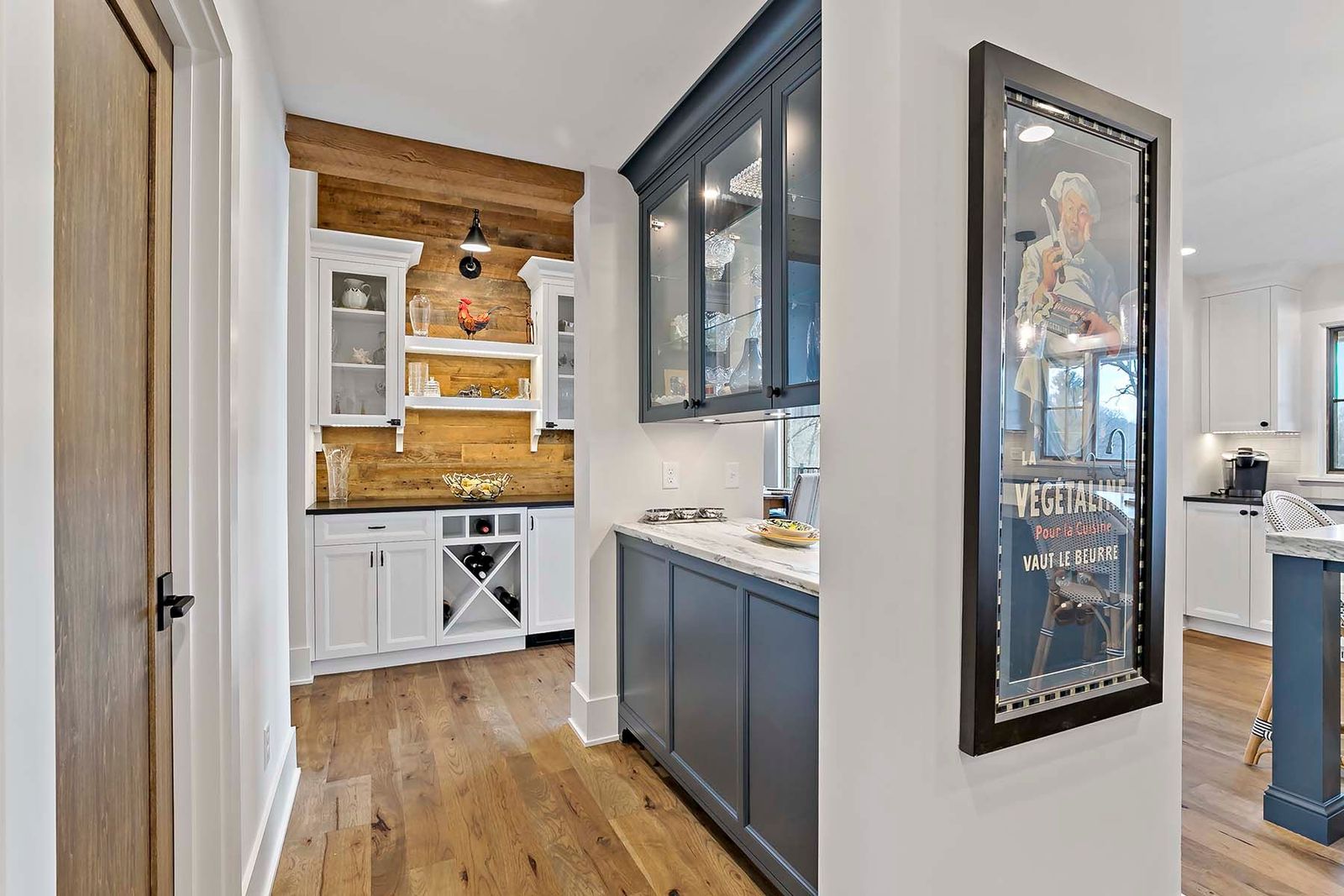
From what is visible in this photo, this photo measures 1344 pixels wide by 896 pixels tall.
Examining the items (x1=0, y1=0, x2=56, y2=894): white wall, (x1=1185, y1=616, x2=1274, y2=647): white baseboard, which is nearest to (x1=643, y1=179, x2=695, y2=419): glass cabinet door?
(x1=0, y1=0, x2=56, y2=894): white wall

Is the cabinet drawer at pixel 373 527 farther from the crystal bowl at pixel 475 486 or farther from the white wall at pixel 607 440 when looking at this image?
the white wall at pixel 607 440

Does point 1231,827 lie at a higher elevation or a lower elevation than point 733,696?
lower

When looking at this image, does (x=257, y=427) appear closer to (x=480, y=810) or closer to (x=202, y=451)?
(x=202, y=451)

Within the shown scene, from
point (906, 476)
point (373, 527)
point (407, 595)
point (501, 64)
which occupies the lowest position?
point (407, 595)

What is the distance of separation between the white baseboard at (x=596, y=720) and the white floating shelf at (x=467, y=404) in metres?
2.03

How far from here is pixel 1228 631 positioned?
4.66m

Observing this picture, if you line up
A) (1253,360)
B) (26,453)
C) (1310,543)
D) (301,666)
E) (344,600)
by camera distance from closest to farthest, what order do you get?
(26,453) < (1310,543) < (301,666) < (344,600) < (1253,360)

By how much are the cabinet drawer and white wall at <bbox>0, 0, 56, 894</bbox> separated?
310cm

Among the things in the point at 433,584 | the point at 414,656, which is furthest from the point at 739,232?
the point at 414,656

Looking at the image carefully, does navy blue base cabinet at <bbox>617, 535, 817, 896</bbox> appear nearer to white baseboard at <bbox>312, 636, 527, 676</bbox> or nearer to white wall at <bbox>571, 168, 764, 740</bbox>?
white wall at <bbox>571, 168, 764, 740</bbox>

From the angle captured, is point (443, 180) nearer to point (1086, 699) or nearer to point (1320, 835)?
point (1086, 699)

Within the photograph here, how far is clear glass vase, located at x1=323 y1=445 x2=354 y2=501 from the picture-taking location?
4.04 meters

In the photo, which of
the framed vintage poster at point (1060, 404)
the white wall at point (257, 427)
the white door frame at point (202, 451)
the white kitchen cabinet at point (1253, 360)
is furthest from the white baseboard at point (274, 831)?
the white kitchen cabinet at point (1253, 360)

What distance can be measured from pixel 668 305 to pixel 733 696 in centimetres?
152
